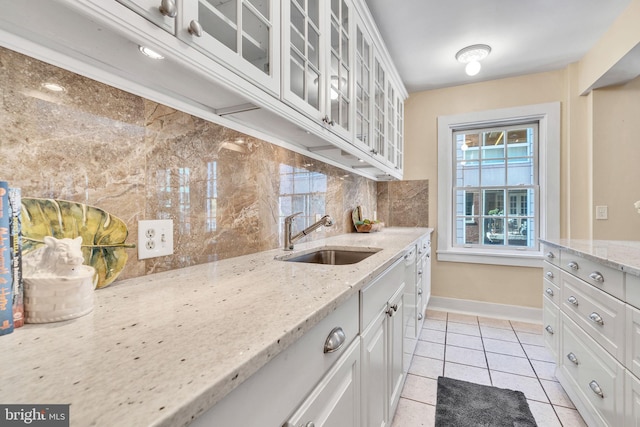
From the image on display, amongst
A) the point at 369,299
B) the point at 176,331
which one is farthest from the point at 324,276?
the point at 176,331

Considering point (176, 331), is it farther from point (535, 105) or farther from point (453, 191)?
point (535, 105)

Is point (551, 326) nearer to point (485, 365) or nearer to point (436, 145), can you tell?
point (485, 365)

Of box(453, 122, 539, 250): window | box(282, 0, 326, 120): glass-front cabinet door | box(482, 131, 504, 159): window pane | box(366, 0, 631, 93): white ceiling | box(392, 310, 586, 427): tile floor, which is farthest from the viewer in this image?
box(482, 131, 504, 159): window pane

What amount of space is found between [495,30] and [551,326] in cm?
219

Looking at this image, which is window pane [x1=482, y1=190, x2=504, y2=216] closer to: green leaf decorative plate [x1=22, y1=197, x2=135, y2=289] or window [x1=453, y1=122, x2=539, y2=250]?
window [x1=453, y1=122, x2=539, y2=250]

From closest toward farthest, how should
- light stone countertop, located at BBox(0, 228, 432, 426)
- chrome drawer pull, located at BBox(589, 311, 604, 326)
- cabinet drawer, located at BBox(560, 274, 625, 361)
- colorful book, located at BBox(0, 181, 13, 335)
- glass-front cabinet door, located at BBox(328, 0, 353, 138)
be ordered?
1. light stone countertop, located at BBox(0, 228, 432, 426)
2. colorful book, located at BBox(0, 181, 13, 335)
3. cabinet drawer, located at BBox(560, 274, 625, 361)
4. chrome drawer pull, located at BBox(589, 311, 604, 326)
5. glass-front cabinet door, located at BBox(328, 0, 353, 138)

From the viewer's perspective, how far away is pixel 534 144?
3008mm

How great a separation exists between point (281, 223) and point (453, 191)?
2.47 meters

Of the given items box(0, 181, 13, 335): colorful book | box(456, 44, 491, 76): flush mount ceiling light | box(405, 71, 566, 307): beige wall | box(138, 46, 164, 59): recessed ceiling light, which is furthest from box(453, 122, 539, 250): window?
box(0, 181, 13, 335): colorful book

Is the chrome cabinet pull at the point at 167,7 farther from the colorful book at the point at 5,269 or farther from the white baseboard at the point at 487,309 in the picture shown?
the white baseboard at the point at 487,309

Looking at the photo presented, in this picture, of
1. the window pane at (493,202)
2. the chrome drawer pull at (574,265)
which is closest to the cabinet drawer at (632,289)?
the chrome drawer pull at (574,265)

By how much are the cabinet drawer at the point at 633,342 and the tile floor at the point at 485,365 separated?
0.66 meters

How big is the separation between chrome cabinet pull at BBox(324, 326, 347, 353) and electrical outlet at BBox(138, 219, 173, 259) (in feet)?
2.03

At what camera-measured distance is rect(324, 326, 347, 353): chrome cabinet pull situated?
677 millimetres
